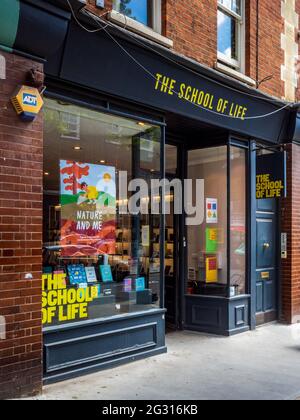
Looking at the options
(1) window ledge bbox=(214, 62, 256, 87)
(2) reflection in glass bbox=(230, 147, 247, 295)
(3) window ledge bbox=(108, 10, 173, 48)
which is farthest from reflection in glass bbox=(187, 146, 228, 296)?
(3) window ledge bbox=(108, 10, 173, 48)

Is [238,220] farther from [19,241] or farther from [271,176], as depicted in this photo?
[19,241]

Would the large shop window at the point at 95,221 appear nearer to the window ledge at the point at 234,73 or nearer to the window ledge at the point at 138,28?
the window ledge at the point at 138,28

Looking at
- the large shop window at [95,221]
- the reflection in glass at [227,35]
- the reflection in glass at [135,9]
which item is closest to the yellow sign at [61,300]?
the large shop window at [95,221]

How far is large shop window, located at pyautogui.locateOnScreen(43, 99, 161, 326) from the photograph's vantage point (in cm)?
567

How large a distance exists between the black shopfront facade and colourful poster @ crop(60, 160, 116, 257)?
0.04 m

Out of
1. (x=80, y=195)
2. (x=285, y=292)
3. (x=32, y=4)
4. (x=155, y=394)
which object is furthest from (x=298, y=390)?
(x=32, y=4)

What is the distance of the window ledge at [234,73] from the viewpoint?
25.2 ft

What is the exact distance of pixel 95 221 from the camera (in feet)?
20.4

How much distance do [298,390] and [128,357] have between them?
218 cm

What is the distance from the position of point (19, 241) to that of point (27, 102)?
1453 mm

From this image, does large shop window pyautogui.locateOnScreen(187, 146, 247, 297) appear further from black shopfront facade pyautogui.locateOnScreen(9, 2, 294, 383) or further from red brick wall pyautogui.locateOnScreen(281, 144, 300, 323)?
red brick wall pyautogui.locateOnScreen(281, 144, 300, 323)

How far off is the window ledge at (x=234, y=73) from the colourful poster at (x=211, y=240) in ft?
8.90

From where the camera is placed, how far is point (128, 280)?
670cm
